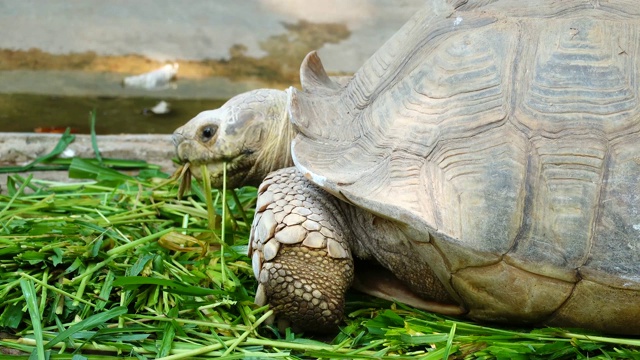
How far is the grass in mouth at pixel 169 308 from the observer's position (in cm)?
276

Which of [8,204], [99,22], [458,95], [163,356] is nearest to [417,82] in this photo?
[458,95]

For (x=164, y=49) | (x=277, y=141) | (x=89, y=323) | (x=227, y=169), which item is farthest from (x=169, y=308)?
(x=164, y=49)

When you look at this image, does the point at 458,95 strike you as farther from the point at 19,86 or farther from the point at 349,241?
the point at 19,86

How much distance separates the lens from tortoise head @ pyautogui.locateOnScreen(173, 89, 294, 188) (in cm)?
352

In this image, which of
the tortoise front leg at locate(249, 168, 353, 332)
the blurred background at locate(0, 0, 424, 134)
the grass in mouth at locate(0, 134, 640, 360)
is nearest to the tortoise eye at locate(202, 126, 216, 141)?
the grass in mouth at locate(0, 134, 640, 360)

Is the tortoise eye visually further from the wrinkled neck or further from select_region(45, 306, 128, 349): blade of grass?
select_region(45, 306, 128, 349): blade of grass

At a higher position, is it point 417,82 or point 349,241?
point 417,82

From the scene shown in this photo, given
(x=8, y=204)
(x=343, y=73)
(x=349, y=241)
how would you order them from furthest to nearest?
1. (x=343, y=73)
2. (x=8, y=204)
3. (x=349, y=241)

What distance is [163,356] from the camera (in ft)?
8.84

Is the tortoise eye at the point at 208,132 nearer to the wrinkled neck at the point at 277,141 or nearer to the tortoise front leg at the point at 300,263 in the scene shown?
the wrinkled neck at the point at 277,141

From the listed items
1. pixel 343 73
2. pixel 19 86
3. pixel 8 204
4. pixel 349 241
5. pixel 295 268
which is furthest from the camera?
pixel 343 73

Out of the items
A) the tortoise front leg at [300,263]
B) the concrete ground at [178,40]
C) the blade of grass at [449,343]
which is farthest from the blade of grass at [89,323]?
the concrete ground at [178,40]

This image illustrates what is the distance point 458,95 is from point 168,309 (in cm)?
131

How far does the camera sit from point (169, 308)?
10.0ft
